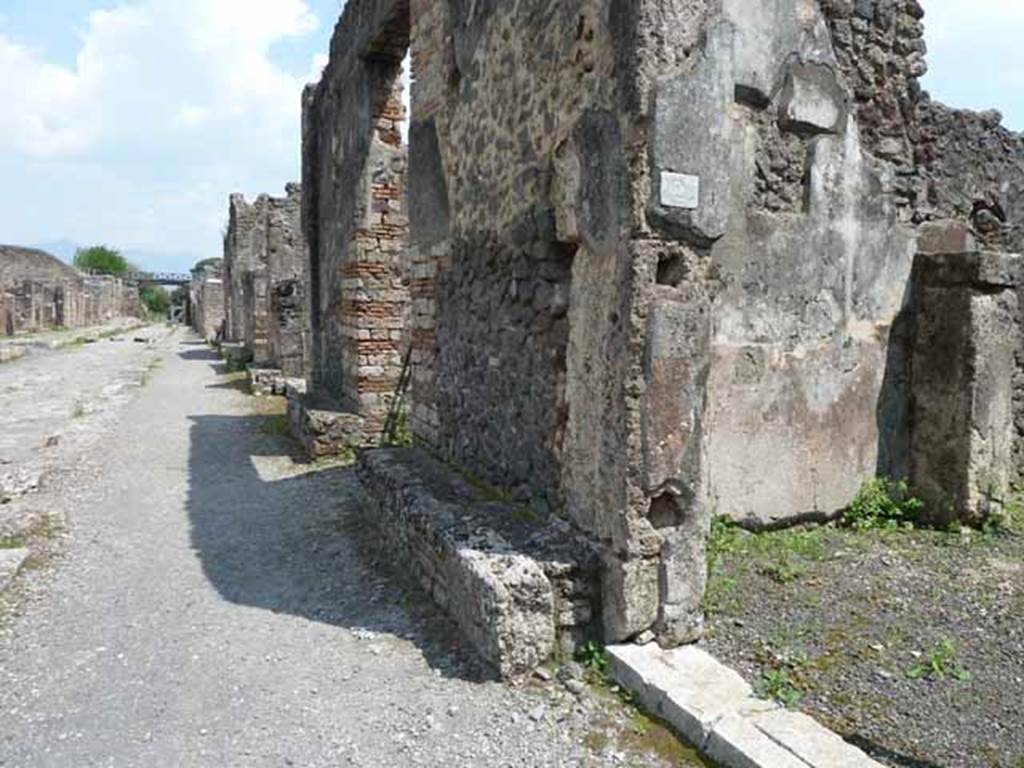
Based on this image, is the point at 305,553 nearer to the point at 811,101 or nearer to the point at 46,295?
the point at 811,101

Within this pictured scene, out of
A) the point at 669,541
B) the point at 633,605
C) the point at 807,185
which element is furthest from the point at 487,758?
the point at 807,185

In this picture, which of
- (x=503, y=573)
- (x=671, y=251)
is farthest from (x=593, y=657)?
(x=671, y=251)

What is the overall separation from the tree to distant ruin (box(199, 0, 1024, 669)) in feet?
258

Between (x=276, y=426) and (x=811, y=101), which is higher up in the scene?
(x=811, y=101)

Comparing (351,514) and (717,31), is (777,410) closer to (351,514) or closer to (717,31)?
(717,31)

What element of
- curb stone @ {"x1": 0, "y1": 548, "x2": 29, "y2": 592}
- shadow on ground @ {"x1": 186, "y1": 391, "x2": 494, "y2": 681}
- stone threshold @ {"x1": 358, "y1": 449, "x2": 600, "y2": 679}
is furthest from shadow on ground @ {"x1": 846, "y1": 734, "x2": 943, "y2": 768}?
curb stone @ {"x1": 0, "y1": 548, "x2": 29, "y2": 592}

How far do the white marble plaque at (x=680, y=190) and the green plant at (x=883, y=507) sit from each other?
2.48 meters

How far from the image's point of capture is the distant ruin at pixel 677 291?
3199 millimetres

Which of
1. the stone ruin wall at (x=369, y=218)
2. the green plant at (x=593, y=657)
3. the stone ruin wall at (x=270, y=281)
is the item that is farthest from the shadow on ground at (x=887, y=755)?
the stone ruin wall at (x=270, y=281)

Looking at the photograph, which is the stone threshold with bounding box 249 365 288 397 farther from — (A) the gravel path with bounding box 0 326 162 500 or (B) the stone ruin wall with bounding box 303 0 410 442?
(B) the stone ruin wall with bounding box 303 0 410 442

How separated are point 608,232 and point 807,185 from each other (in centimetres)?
182

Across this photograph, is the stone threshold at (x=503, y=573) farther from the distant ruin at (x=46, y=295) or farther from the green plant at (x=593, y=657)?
the distant ruin at (x=46, y=295)

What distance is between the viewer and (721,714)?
105 inches

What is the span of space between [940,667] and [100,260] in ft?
277
